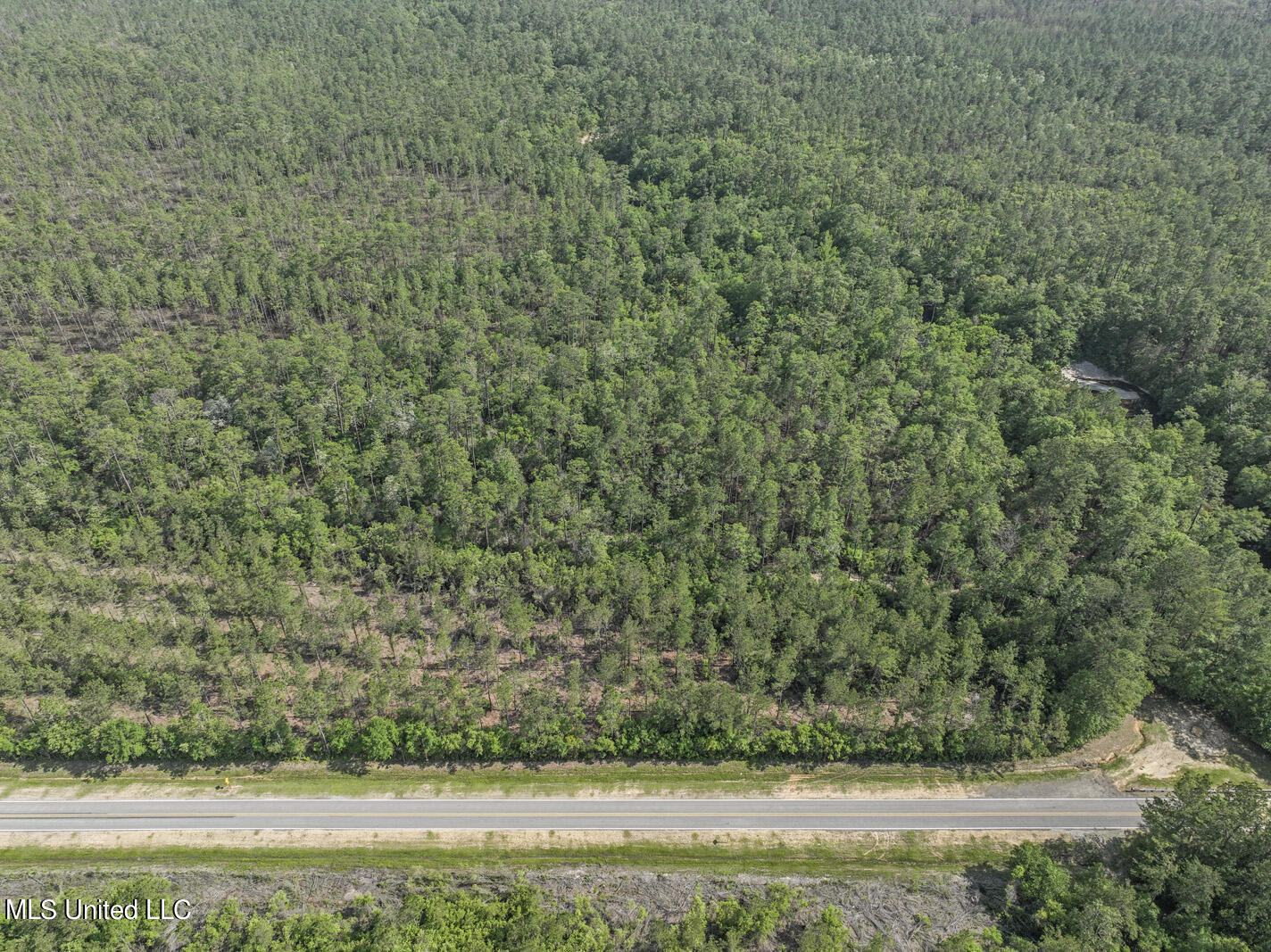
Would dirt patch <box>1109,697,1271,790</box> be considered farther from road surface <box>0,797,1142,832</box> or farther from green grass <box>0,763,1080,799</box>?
green grass <box>0,763,1080,799</box>

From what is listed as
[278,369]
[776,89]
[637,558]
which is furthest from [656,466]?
[776,89]

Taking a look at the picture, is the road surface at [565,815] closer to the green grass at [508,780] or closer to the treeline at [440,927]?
the green grass at [508,780]

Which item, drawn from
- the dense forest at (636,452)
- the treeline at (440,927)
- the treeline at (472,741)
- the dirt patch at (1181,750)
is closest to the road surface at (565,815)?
the treeline at (472,741)

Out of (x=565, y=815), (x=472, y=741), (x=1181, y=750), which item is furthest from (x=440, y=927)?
(x=1181, y=750)

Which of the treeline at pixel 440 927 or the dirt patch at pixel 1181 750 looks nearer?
the treeline at pixel 440 927

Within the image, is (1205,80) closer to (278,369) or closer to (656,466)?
(656,466)

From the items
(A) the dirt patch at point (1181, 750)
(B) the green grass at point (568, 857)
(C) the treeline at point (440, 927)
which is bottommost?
(B) the green grass at point (568, 857)

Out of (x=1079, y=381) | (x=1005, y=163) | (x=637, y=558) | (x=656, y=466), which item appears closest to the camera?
(x=637, y=558)
